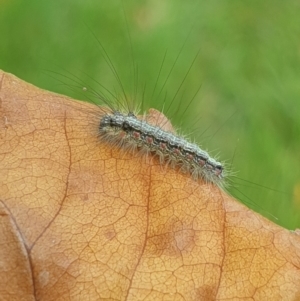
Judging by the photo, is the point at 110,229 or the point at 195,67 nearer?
the point at 110,229

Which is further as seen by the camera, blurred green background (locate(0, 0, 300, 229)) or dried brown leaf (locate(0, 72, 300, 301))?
blurred green background (locate(0, 0, 300, 229))

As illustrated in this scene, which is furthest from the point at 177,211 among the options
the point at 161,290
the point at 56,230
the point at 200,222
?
the point at 56,230

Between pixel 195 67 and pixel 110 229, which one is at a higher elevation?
pixel 110 229

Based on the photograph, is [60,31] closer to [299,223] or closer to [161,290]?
[299,223]

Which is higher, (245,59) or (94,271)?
(94,271)

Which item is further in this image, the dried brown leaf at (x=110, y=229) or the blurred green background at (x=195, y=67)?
the blurred green background at (x=195, y=67)

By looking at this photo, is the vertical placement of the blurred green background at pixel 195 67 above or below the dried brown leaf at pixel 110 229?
below

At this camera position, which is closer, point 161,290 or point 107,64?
point 161,290

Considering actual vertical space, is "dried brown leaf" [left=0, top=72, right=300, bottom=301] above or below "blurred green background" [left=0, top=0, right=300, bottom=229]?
above
